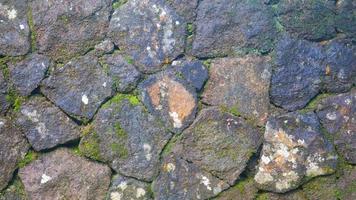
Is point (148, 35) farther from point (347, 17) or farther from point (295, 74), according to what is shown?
point (347, 17)

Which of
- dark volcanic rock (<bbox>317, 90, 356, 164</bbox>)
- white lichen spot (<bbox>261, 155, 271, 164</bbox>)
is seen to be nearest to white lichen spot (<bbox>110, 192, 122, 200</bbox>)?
white lichen spot (<bbox>261, 155, 271, 164</bbox>)

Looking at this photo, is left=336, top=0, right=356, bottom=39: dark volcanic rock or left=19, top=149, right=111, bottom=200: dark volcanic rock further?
left=336, top=0, right=356, bottom=39: dark volcanic rock

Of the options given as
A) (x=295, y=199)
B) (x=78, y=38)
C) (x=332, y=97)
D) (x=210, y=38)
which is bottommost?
(x=295, y=199)

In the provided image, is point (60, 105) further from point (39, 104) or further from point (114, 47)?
point (114, 47)

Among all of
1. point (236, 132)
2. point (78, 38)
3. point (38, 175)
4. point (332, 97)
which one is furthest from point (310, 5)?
point (38, 175)

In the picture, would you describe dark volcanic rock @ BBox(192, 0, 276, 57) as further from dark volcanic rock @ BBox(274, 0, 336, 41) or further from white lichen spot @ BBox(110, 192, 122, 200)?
white lichen spot @ BBox(110, 192, 122, 200)

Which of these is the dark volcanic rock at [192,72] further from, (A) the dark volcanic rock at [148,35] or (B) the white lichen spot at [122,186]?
(B) the white lichen spot at [122,186]

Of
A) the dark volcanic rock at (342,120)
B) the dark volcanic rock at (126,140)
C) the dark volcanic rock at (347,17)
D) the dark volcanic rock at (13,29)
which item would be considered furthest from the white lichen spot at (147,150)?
the dark volcanic rock at (347,17)
